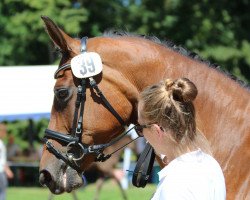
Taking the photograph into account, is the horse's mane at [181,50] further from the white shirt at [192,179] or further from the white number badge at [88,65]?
the white shirt at [192,179]

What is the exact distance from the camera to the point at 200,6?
2595 centimetres

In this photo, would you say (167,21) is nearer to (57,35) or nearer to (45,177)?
(57,35)

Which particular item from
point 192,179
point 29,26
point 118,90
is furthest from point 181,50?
point 29,26

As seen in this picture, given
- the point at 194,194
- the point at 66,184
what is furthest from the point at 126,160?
the point at 194,194

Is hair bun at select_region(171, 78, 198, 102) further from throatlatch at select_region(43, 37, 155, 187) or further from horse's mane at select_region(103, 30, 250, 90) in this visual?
horse's mane at select_region(103, 30, 250, 90)

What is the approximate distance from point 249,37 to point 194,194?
77.6ft

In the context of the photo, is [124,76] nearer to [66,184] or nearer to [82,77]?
[82,77]

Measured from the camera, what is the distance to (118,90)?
457 centimetres

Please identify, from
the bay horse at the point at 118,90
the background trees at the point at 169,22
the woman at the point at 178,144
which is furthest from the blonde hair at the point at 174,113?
the background trees at the point at 169,22

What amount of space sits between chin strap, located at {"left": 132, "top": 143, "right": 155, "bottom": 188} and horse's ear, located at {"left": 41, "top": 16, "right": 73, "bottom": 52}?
0.86 m

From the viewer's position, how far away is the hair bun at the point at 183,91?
3.15 meters

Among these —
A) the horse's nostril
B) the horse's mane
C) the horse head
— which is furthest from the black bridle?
the horse's mane

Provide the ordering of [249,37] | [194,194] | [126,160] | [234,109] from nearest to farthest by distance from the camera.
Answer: [194,194], [234,109], [126,160], [249,37]

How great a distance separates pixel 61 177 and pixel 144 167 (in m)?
0.54
